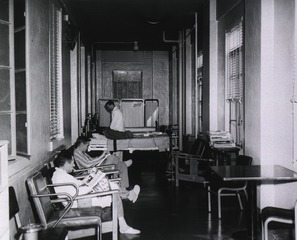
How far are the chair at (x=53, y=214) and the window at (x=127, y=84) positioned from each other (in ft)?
36.5

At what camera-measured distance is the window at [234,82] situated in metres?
6.51

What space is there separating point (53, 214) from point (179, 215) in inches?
81.6

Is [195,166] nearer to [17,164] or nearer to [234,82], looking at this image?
[234,82]

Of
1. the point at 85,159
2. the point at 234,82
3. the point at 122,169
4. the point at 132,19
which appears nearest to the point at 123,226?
the point at 85,159

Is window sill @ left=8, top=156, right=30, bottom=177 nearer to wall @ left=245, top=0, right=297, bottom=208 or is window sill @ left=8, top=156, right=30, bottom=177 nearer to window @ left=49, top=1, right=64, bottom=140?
window @ left=49, top=1, right=64, bottom=140

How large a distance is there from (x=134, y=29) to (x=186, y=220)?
7.33 metres

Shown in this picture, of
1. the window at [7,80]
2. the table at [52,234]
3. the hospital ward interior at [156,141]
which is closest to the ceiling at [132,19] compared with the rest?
the hospital ward interior at [156,141]

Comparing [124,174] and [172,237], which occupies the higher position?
[124,174]

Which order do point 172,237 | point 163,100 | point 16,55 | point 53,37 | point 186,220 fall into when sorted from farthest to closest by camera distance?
point 163,100 < point 53,37 < point 186,220 < point 172,237 < point 16,55

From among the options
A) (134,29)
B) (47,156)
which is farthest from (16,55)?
(134,29)

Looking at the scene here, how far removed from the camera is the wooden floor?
15.0ft

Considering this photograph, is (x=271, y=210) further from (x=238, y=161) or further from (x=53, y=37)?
(x=53, y=37)

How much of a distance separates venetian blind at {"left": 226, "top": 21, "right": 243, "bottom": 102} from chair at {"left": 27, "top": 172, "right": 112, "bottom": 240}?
12.1ft

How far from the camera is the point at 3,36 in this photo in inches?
153
